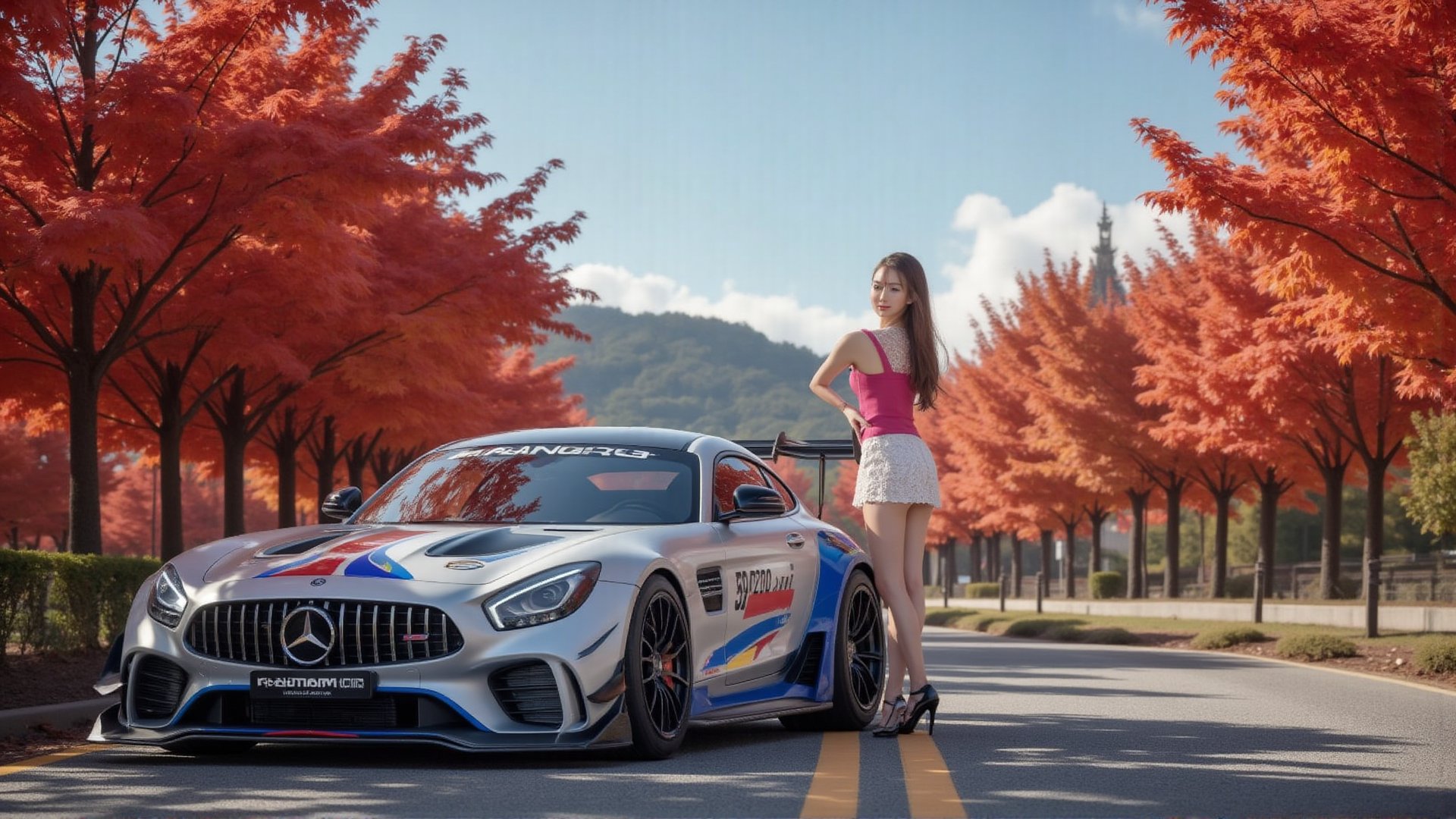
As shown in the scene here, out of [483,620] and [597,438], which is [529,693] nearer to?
[483,620]

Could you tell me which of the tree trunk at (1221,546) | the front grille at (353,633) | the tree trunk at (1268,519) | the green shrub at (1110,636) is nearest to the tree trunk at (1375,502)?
the green shrub at (1110,636)

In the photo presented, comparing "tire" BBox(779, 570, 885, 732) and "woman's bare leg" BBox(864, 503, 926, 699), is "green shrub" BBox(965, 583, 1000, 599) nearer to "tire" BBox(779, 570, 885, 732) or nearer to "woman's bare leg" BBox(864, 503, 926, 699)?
"tire" BBox(779, 570, 885, 732)

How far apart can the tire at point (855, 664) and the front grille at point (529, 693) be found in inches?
93.3

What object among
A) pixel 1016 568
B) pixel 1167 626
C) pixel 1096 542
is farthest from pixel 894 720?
pixel 1016 568

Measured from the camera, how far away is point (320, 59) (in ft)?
56.5

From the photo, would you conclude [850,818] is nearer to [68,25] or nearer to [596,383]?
[68,25]

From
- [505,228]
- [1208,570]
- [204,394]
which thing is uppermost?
[505,228]

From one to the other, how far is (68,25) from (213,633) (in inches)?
346

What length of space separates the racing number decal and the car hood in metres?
0.75

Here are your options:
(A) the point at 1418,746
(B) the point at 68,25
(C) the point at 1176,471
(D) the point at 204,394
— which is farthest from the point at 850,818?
(C) the point at 1176,471

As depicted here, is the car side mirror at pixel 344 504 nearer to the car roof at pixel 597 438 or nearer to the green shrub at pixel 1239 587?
the car roof at pixel 597 438

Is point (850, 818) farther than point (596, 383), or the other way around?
point (596, 383)

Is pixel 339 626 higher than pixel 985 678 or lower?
higher

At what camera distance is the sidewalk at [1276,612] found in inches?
856
